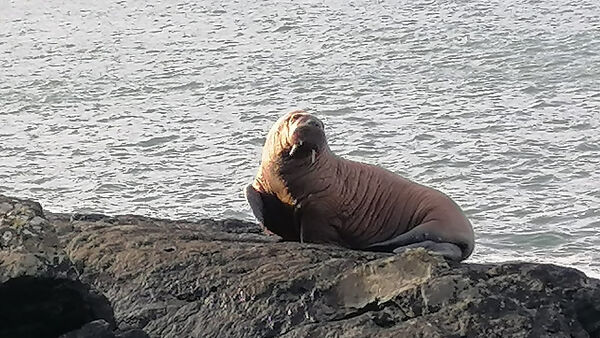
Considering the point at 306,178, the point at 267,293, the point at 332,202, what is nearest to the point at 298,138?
the point at 306,178

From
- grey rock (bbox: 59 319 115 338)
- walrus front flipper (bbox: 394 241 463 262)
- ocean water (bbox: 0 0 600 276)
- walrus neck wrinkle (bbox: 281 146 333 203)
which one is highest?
grey rock (bbox: 59 319 115 338)

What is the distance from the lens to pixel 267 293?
3.97 meters

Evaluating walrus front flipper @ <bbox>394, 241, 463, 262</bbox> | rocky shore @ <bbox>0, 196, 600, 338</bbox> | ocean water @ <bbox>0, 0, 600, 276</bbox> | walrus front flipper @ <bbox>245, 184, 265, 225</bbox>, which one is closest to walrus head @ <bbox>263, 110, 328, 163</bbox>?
walrus front flipper @ <bbox>245, 184, 265, 225</bbox>

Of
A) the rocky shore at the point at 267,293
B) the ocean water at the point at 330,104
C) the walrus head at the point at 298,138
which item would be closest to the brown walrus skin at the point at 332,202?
the walrus head at the point at 298,138

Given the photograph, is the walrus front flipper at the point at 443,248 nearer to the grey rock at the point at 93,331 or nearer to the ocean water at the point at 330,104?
the grey rock at the point at 93,331

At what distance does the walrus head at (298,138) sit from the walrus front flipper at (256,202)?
0.19m

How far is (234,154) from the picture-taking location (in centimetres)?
1271

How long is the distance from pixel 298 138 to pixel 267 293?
167 centimetres

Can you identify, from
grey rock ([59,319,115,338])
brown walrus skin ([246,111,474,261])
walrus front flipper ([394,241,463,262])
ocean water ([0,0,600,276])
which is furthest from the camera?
ocean water ([0,0,600,276])

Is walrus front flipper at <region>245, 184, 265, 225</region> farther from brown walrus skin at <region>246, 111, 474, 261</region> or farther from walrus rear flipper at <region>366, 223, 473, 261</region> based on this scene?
walrus rear flipper at <region>366, 223, 473, 261</region>

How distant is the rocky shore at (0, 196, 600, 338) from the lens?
11.3ft

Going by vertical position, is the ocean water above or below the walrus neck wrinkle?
below

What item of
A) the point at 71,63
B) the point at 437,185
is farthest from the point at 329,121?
the point at 71,63

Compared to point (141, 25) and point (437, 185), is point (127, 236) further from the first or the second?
point (141, 25)
